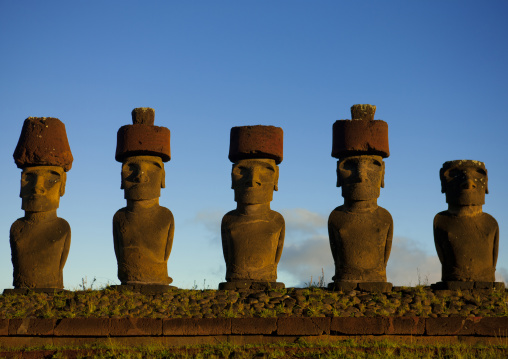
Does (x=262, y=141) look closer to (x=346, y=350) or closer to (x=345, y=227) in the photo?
(x=345, y=227)

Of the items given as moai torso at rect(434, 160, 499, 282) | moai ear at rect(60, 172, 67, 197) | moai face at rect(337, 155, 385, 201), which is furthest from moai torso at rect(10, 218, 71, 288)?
moai torso at rect(434, 160, 499, 282)

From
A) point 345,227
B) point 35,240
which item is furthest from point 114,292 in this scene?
point 345,227

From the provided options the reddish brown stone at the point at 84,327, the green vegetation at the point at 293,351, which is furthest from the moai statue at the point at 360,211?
the reddish brown stone at the point at 84,327

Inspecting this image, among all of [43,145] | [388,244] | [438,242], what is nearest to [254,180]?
[388,244]

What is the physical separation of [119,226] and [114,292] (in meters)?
1.23

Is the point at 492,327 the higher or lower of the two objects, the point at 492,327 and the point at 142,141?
the lower

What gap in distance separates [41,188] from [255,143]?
378 centimetres

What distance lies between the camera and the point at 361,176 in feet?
44.8

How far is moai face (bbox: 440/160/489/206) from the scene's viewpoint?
13.6 metres

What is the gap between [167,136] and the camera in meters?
14.5

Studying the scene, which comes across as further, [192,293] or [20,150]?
[20,150]

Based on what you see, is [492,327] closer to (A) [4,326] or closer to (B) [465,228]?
(B) [465,228]

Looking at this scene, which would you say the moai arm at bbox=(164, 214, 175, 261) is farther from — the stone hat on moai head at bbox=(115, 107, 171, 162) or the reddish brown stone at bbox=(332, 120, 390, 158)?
the reddish brown stone at bbox=(332, 120, 390, 158)

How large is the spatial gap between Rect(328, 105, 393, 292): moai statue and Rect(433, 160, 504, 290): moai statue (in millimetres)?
953
